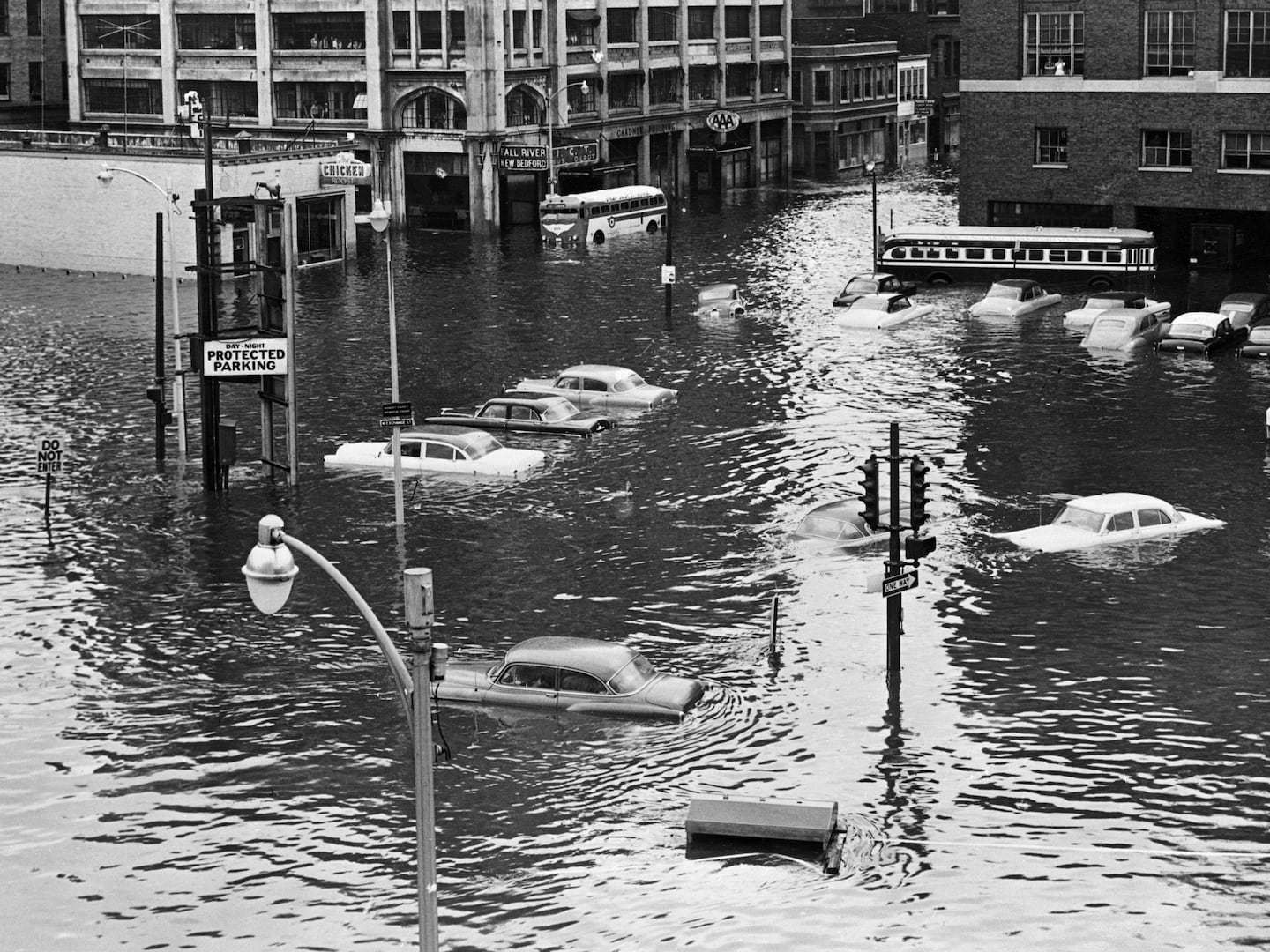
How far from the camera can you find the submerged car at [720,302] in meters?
78.5

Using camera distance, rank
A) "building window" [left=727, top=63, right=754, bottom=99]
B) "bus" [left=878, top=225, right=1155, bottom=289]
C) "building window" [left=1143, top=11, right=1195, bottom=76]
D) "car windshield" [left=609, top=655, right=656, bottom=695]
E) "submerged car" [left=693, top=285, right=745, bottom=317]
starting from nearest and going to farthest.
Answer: "car windshield" [left=609, top=655, right=656, bottom=695], "submerged car" [left=693, top=285, right=745, bottom=317], "bus" [left=878, top=225, right=1155, bottom=289], "building window" [left=1143, top=11, right=1195, bottom=76], "building window" [left=727, top=63, right=754, bottom=99]

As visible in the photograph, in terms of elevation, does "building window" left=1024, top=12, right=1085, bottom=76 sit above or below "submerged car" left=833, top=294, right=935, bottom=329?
above

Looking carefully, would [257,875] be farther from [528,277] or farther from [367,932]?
[528,277]

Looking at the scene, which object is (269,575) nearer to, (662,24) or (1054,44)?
(1054,44)

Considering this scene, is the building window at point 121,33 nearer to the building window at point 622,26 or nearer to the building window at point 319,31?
the building window at point 319,31

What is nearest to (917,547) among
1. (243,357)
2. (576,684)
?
(576,684)

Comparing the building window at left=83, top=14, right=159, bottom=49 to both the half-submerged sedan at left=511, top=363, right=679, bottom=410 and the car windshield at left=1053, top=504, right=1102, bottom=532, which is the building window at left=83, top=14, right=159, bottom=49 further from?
the car windshield at left=1053, top=504, right=1102, bottom=532

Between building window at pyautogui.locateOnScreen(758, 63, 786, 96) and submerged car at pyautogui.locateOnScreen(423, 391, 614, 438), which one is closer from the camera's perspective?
submerged car at pyautogui.locateOnScreen(423, 391, 614, 438)

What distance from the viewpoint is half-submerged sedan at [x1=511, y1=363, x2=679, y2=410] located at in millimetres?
61312

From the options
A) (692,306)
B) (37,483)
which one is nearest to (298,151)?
(692,306)

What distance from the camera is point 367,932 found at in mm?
26078

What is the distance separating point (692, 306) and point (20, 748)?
5090 cm

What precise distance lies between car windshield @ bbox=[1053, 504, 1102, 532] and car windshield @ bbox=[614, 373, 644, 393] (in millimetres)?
19541

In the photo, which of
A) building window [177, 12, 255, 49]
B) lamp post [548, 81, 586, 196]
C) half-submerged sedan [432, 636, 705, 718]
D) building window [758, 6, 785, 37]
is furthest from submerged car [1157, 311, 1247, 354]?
building window [758, 6, 785, 37]
